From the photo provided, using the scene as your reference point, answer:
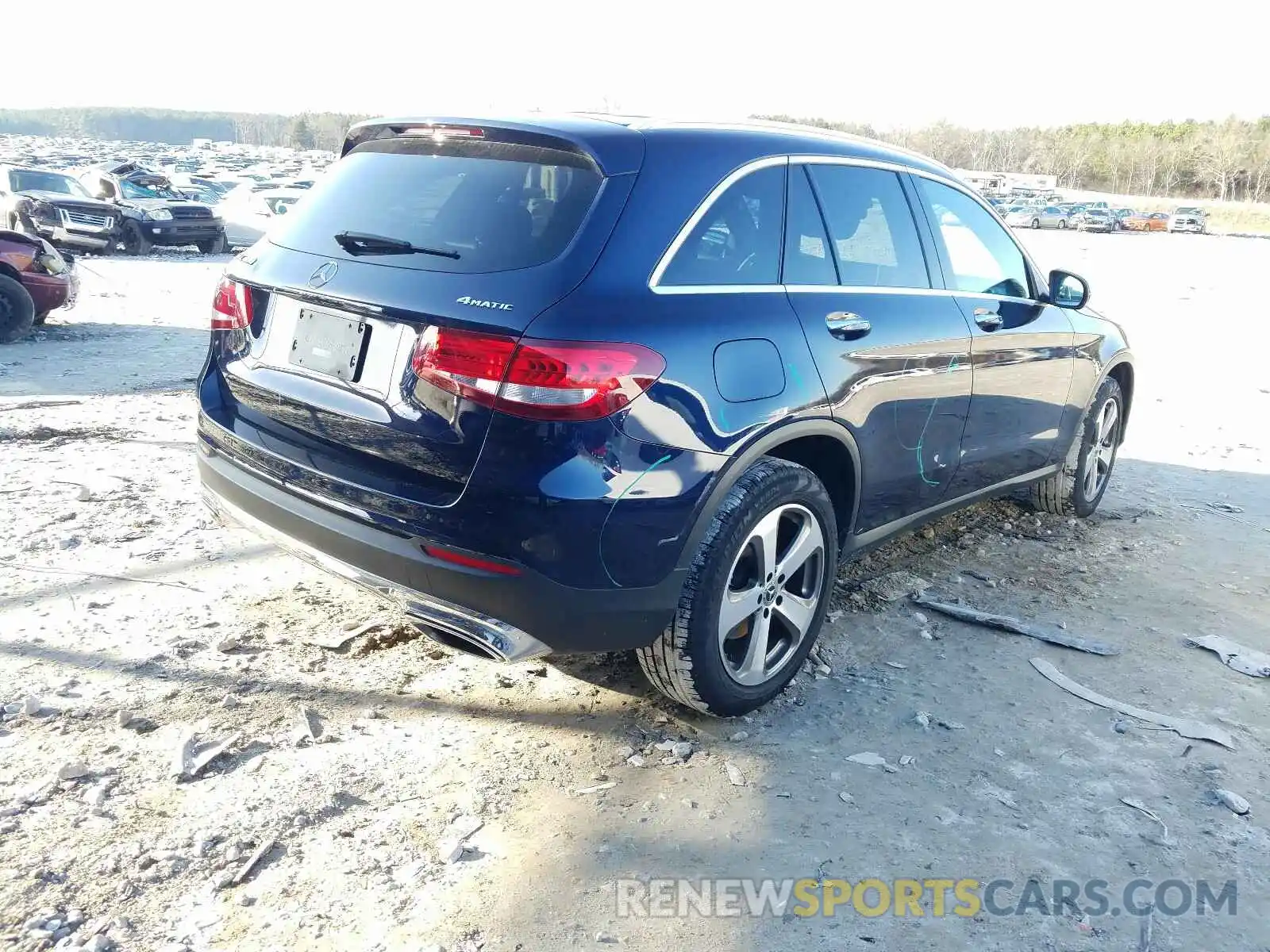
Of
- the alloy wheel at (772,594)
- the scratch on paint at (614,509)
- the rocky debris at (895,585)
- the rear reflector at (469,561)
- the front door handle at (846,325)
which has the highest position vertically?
the front door handle at (846,325)

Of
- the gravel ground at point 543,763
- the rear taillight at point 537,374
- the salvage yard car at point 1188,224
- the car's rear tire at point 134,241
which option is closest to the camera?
the gravel ground at point 543,763

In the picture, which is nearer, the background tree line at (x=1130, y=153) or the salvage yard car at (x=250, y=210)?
the salvage yard car at (x=250, y=210)

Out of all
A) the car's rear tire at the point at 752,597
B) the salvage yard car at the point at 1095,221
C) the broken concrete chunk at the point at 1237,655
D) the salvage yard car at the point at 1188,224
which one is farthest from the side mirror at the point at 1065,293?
the salvage yard car at the point at 1188,224

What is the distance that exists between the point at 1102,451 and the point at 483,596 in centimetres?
443

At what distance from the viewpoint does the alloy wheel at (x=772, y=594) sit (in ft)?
10.7

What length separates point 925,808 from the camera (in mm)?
2988

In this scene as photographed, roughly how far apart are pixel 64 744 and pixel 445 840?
3.99ft

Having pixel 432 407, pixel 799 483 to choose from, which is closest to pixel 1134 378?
pixel 799 483

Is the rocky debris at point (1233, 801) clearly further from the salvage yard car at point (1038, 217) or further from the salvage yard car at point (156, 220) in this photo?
the salvage yard car at point (1038, 217)

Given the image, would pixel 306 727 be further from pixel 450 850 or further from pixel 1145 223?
pixel 1145 223

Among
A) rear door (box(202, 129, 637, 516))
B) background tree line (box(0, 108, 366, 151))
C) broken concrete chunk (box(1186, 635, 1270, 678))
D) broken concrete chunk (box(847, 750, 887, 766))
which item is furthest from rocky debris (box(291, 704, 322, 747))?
background tree line (box(0, 108, 366, 151))

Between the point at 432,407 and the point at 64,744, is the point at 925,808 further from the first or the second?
the point at 64,744

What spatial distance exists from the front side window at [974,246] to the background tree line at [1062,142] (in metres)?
58.8

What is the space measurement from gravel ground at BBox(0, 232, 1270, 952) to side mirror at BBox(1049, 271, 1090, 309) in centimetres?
129
